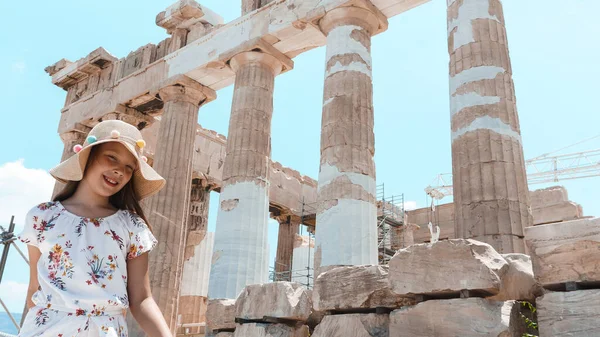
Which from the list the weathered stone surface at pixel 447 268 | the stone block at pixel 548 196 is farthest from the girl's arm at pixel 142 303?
the stone block at pixel 548 196

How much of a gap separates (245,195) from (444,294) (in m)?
8.87

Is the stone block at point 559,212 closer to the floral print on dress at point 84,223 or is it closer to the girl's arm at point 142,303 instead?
the girl's arm at point 142,303

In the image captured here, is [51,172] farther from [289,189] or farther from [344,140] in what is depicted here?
[289,189]

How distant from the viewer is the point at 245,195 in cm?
1359

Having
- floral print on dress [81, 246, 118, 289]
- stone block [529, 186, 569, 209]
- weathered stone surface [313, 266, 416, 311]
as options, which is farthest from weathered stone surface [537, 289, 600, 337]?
stone block [529, 186, 569, 209]

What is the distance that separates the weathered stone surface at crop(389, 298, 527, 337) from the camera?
15.5 feet

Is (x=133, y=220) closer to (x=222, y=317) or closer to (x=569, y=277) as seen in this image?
(x=569, y=277)

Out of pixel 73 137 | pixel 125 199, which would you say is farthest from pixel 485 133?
pixel 73 137

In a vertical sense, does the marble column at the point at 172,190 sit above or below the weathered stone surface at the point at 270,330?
above

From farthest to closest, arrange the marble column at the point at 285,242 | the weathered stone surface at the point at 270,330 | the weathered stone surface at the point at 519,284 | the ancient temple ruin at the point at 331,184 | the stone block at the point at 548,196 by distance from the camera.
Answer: the marble column at the point at 285,242 → the stone block at the point at 548,196 → the weathered stone surface at the point at 270,330 → the weathered stone surface at the point at 519,284 → the ancient temple ruin at the point at 331,184

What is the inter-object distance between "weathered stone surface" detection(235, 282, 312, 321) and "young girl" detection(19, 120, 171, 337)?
3.91 metres

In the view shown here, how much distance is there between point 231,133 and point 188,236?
9.36 m

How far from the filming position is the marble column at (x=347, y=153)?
11.2m

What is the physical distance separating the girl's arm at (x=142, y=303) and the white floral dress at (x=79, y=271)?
0.07 metres
